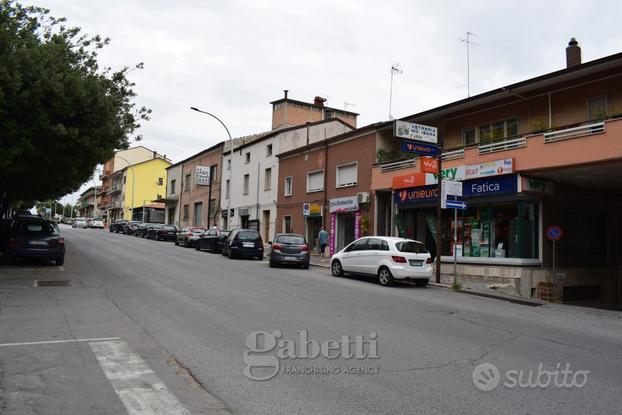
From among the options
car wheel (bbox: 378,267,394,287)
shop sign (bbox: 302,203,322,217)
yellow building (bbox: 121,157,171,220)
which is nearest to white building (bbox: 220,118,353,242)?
shop sign (bbox: 302,203,322,217)

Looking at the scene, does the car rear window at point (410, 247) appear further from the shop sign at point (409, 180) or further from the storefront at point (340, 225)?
the storefront at point (340, 225)

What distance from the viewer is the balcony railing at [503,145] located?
661 inches

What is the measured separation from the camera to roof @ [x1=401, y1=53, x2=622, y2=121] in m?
15.0

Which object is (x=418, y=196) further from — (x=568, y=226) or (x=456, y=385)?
(x=456, y=385)

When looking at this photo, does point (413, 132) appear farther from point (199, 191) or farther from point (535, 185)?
point (199, 191)

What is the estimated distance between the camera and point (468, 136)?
2062 cm

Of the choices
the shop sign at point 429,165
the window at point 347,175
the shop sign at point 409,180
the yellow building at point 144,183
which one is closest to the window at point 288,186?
the window at point 347,175

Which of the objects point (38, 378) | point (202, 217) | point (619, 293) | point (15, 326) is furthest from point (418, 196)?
A: point (202, 217)

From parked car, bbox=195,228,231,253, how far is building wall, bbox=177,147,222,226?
39.9 ft

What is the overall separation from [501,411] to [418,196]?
54.7 feet

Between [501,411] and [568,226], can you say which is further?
[568,226]

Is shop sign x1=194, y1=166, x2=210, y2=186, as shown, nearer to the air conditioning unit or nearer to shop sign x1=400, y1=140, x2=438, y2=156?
the air conditioning unit

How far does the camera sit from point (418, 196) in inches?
816

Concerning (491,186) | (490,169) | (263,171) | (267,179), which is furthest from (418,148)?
(263,171)
